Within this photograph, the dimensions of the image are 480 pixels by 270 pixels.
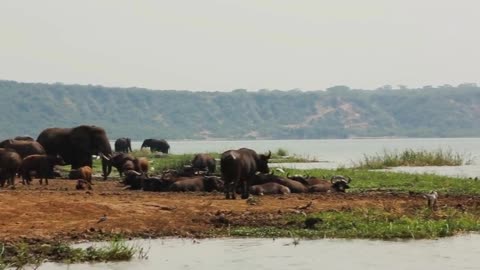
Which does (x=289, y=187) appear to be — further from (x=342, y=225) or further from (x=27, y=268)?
(x=27, y=268)

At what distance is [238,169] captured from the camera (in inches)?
862

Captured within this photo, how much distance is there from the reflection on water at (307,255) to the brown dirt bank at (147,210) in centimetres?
121

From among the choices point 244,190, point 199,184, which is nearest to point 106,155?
point 199,184

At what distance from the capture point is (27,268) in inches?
537

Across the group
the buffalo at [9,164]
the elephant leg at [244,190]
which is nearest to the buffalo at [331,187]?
the elephant leg at [244,190]

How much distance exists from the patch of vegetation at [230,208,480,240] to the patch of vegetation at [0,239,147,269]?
9.89ft

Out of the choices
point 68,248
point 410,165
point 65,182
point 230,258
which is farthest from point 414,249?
Answer: point 410,165

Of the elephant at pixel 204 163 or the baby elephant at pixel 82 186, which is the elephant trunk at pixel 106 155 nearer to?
the elephant at pixel 204 163

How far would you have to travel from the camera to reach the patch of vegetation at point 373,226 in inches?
664

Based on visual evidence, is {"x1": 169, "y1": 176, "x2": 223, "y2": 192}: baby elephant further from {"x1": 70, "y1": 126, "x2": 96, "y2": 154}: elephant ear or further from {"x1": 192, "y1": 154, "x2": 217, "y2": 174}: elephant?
{"x1": 70, "y1": 126, "x2": 96, "y2": 154}: elephant ear

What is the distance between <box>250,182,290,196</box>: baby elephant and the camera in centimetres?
2342

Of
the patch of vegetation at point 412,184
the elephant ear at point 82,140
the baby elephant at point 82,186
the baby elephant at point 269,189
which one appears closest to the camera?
the baby elephant at point 269,189

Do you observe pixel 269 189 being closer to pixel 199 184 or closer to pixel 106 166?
pixel 199 184

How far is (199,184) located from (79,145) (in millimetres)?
8718
